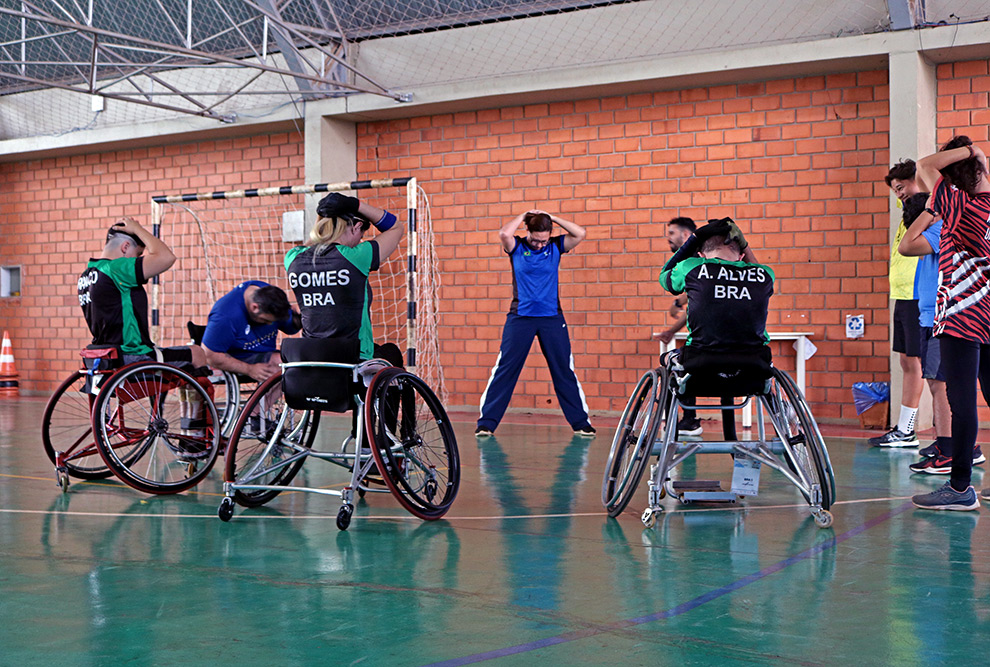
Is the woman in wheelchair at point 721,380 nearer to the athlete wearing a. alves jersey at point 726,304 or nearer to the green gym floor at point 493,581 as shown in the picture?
the athlete wearing a. alves jersey at point 726,304

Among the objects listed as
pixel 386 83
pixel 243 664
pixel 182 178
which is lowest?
pixel 243 664

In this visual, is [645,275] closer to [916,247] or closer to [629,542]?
[916,247]

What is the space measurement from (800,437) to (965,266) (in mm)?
1081

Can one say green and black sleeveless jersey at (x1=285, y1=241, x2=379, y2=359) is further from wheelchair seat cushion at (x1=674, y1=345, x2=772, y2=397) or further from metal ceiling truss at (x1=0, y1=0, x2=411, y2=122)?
metal ceiling truss at (x1=0, y1=0, x2=411, y2=122)

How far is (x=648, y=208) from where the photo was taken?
8797 mm

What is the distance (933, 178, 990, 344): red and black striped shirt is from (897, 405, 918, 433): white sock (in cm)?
243

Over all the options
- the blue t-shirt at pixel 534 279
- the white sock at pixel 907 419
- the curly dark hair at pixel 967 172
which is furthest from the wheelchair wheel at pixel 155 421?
the white sock at pixel 907 419

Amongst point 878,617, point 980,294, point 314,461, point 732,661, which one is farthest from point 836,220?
point 732,661

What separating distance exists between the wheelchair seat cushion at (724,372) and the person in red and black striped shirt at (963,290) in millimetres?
834

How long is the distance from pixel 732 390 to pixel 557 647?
6.21 feet

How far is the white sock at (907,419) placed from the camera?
664 centimetres

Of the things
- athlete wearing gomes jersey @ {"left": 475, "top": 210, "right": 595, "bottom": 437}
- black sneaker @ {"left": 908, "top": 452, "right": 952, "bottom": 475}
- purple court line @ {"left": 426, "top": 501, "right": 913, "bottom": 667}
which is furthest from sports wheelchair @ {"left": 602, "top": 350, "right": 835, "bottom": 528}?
athlete wearing gomes jersey @ {"left": 475, "top": 210, "right": 595, "bottom": 437}

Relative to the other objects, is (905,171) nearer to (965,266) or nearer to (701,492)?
(965,266)

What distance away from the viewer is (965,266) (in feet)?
14.4
